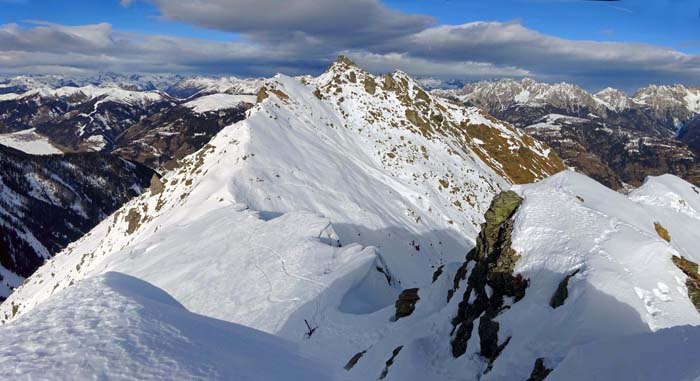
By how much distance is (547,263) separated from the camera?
1502cm

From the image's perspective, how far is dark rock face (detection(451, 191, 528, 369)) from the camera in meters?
14.7

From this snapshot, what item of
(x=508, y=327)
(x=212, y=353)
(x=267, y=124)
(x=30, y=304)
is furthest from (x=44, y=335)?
(x=267, y=124)

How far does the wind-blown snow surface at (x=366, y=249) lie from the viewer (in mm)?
13273

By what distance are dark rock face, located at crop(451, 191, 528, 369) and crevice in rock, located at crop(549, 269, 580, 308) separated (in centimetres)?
125

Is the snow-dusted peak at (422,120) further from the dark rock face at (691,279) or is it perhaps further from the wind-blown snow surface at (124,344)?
the wind-blown snow surface at (124,344)

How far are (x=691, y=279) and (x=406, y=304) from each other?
12.1 meters

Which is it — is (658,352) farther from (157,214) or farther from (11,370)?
(157,214)


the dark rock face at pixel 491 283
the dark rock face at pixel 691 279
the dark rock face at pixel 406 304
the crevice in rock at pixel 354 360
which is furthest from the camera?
the dark rock face at pixel 406 304

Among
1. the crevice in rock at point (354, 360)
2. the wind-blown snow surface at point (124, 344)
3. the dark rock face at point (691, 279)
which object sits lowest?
the crevice in rock at point (354, 360)

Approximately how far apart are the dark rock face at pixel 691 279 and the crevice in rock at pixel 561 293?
3.30m

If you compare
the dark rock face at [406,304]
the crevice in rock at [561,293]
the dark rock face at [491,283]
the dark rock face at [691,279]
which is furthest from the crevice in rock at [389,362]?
the dark rock face at [691,279]

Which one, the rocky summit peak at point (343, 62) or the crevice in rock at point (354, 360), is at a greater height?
the rocky summit peak at point (343, 62)

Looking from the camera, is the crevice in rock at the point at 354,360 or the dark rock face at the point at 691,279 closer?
the dark rock face at the point at 691,279

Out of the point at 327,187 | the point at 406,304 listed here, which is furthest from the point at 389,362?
the point at 327,187
